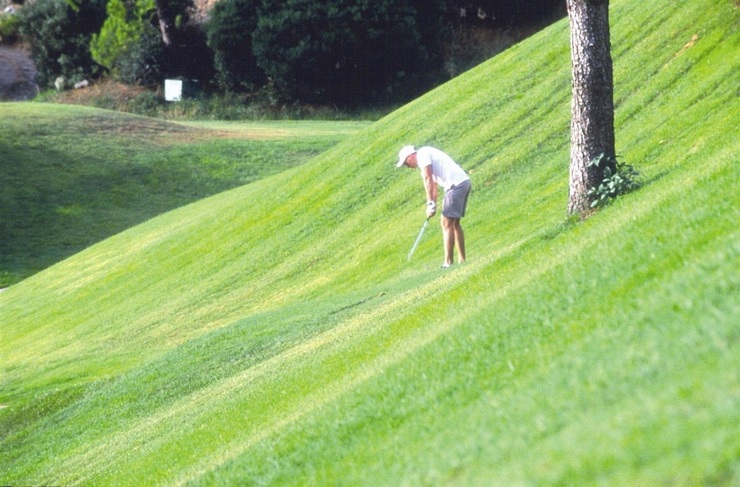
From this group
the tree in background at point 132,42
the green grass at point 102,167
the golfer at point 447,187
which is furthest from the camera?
the tree in background at point 132,42

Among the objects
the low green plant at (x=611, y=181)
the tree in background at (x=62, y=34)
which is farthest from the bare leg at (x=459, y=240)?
the tree in background at (x=62, y=34)

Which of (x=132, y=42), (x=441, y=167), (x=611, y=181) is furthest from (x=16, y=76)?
(x=611, y=181)

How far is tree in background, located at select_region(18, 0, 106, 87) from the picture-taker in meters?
64.7

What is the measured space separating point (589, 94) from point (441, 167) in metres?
4.29

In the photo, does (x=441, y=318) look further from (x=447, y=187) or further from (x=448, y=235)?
(x=447, y=187)

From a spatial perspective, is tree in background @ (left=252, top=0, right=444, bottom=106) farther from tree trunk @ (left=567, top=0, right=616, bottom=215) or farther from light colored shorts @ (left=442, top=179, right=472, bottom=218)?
tree trunk @ (left=567, top=0, right=616, bottom=215)

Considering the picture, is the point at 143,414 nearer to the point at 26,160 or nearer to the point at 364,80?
the point at 26,160

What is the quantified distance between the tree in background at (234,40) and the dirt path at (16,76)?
14.4 m

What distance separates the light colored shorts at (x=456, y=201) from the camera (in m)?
16.7

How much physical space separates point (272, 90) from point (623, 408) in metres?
55.8

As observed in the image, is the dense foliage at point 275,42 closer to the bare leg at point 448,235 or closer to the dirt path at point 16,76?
the dirt path at point 16,76

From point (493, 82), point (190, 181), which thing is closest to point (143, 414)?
point (493, 82)

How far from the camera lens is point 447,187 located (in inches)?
666

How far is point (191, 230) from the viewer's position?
97.2 feet
